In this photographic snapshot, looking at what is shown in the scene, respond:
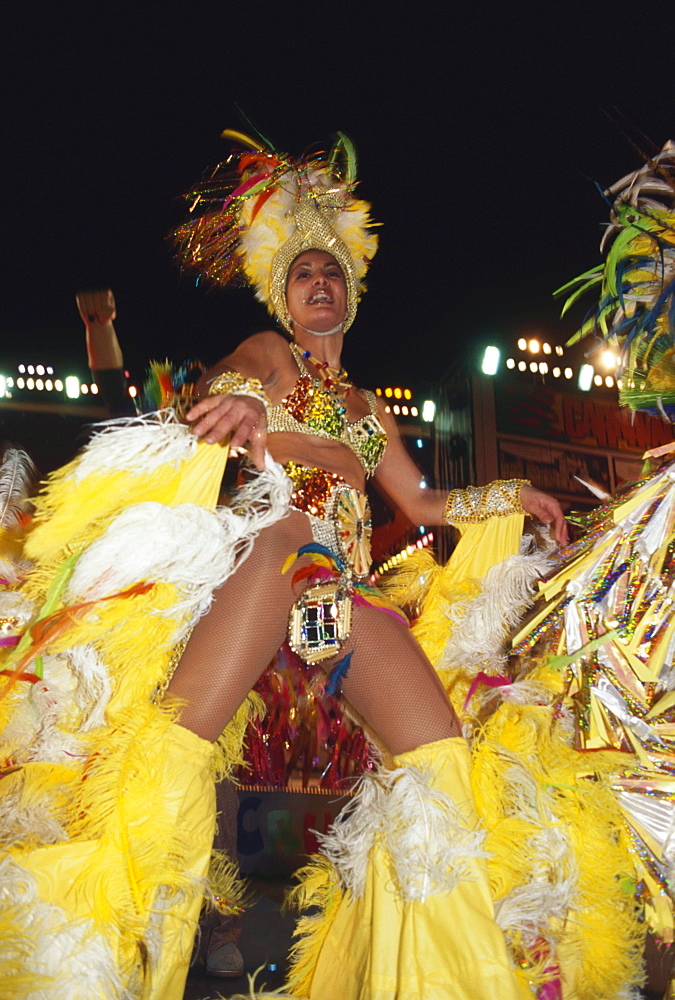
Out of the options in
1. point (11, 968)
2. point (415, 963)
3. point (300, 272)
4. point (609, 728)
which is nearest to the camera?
point (11, 968)

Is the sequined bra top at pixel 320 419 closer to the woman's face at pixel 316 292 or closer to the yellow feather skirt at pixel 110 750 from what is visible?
the woman's face at pixel 316 292

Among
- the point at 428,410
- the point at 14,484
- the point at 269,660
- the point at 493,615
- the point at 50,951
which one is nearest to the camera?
the point at 50,951

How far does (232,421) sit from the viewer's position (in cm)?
180

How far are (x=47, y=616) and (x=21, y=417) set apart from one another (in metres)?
7.99

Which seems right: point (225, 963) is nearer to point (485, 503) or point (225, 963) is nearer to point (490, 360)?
point (485, 503)

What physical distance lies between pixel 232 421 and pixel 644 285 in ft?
3.87

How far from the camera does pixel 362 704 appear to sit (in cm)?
199

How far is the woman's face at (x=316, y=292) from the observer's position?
243 cm

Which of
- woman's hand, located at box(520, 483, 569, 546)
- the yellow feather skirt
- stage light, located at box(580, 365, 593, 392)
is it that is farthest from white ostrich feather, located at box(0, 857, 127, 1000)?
stage light, located at box(580, 365, 593, 392)

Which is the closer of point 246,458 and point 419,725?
point 419,725

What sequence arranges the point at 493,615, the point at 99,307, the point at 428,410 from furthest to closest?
the point at 428,410 → the point at 99,307 → the point at 493,615

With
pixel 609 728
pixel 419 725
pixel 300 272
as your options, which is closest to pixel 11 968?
pixel 419 725

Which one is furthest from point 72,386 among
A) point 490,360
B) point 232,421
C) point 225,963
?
point 232,421

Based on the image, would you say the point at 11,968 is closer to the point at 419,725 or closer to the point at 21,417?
the point at 419,725
